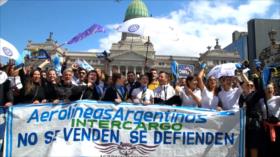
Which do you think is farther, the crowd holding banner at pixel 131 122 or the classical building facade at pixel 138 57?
the classical building facade at pixel 138 57

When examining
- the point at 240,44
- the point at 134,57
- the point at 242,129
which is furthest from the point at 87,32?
the point at 240,44

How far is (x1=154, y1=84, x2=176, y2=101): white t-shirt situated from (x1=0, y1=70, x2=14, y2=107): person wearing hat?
2.64 meters

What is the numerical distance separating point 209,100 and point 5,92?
3517 millimetres

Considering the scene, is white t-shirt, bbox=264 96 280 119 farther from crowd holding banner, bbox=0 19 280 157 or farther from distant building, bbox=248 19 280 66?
distant building, bbox=248 19 280 66

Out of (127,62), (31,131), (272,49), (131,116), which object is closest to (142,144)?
(131,116)

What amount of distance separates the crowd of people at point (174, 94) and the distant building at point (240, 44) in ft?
241

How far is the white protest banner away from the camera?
5.39 meters

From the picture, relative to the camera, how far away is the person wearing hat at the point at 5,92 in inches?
234

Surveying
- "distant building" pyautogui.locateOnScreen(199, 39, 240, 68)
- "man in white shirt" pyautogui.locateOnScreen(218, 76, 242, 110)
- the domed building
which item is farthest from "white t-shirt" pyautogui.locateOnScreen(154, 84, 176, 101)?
"distant building" pyautogui.locateOnScreen(199, 39, 240, 68)

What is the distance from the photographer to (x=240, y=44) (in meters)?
85.5

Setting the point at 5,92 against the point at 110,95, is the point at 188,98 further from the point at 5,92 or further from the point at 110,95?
the point at 5,92

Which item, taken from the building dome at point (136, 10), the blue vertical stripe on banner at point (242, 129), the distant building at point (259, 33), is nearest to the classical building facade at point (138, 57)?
the building dome at point (136, 10)

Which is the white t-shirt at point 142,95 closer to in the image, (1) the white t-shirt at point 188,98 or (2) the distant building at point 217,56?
(1) the white t-shirt at point 188,98

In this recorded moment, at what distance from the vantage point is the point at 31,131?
17.9 feet
